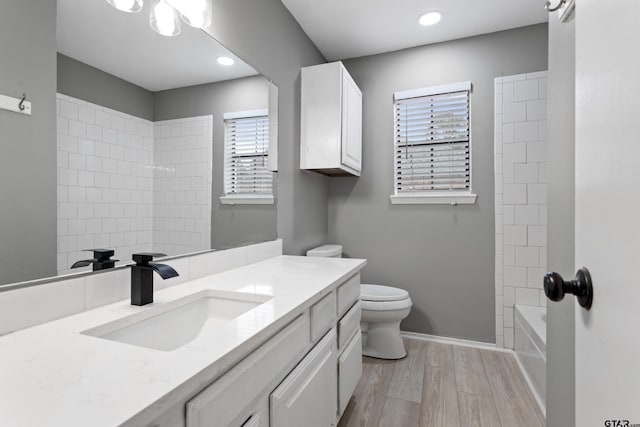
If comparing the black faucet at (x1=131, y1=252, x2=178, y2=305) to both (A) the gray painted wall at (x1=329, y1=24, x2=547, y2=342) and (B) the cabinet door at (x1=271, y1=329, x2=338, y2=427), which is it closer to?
(B) the cabinet door at (x1=271, y1=329, x2=338, y2=427)

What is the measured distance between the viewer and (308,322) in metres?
1.11

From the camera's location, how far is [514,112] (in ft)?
8.07

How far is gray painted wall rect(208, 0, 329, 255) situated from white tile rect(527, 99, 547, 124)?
174 cm

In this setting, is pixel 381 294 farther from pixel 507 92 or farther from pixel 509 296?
pixel 507 92

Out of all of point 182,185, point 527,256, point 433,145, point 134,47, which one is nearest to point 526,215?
point 527,256

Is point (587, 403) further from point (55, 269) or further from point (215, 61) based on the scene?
point (215, 61)

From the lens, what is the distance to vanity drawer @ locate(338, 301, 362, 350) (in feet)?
4.78

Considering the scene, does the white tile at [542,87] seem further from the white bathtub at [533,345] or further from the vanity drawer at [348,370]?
the vanity drawer at [348,370]

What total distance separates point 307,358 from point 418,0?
2356 mm

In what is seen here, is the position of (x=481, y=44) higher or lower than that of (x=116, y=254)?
higher

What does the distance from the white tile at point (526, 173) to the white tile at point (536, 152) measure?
4cm

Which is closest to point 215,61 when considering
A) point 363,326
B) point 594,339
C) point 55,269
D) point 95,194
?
point 95,194

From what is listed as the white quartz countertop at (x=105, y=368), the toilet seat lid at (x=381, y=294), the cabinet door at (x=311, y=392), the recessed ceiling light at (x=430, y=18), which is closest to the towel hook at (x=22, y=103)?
the white quartz countertop at (x=105, y=368)

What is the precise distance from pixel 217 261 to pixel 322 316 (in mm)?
592
